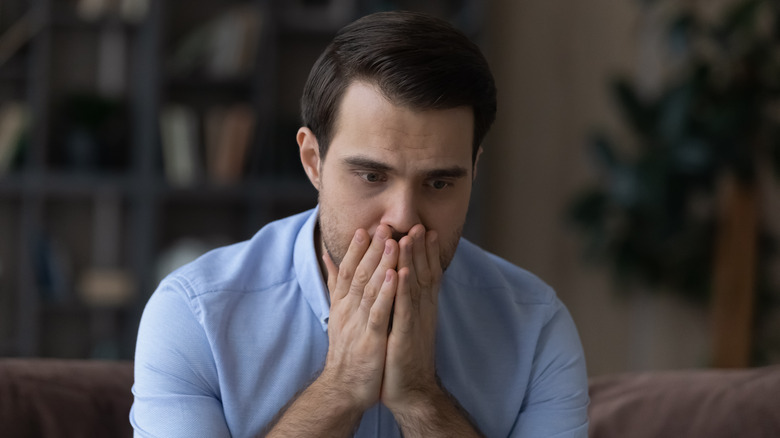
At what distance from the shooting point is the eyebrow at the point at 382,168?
1.39 meters

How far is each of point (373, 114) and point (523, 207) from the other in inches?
118

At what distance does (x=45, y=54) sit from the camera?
368 cm

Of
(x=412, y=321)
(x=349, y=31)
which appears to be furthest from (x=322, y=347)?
(x=349, y=31)

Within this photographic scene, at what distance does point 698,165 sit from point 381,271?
207 cm

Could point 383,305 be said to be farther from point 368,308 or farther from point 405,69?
point 405,69

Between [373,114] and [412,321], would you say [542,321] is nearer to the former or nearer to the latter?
[412,321]

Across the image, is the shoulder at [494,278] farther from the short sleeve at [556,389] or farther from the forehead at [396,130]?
the forehead at [396,130]

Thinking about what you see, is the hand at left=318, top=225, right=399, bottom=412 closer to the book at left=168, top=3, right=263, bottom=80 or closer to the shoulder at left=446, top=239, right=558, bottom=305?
the shoulder at left=446, top=239, right=558, bottom=305

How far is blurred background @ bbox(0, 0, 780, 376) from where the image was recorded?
3.27 metres

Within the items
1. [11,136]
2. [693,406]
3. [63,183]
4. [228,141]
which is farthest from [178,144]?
[693,406]

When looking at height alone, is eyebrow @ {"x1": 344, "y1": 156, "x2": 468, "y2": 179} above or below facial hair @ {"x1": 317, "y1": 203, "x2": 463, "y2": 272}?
above

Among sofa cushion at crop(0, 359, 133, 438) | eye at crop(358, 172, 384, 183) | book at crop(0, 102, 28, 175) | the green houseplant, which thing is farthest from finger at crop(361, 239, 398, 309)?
book at crop(0, 102, 28, 175)

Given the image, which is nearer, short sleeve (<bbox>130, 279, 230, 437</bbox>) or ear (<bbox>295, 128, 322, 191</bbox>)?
short sleeve (<bbox>130, 279, 230, 437</bbox>)

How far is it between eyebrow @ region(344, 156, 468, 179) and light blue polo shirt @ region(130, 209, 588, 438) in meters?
0.21
